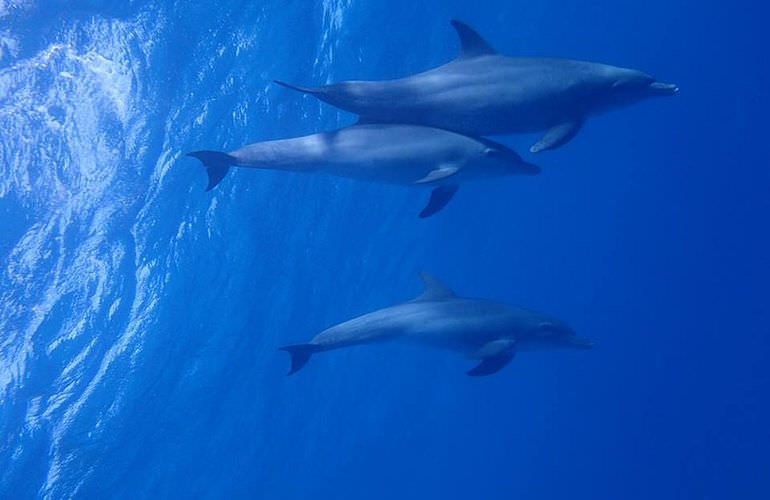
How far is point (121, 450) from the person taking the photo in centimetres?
2138

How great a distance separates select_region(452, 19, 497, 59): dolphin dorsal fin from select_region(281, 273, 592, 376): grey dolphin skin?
4.22 metres

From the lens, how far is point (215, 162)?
27.2 feet

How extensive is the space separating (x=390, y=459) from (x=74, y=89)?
22808 millimetres

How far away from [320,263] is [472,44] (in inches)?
567

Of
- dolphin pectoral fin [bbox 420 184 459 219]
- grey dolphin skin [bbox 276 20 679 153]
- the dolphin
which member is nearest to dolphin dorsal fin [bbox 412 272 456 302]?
dolphin pectoral fin [bbox 420 184 459 219]

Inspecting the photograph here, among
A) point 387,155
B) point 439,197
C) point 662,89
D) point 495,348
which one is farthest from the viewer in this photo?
point 495,348

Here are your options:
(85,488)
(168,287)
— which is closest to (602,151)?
(168,287)

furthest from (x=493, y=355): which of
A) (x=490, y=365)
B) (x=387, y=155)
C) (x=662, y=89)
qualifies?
(x=662, y=89)

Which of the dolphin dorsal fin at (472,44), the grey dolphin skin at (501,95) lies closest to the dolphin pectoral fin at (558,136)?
the grey dolphin skin at (501,95)

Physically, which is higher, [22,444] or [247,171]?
[247,171]

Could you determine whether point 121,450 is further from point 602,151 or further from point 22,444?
point 602,151

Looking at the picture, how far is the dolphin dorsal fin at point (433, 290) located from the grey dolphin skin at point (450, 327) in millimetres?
17

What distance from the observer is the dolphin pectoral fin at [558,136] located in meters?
7.30

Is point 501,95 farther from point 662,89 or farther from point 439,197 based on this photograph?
point 662,89
